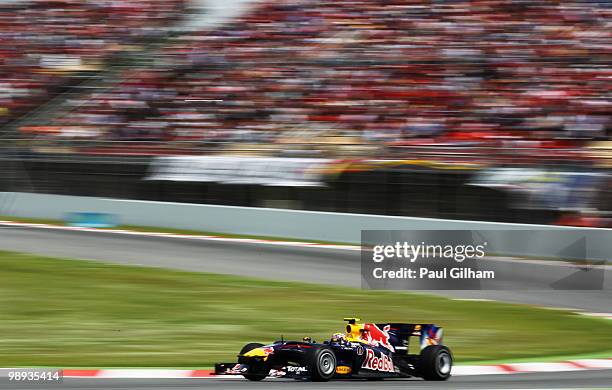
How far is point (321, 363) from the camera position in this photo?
5.58m

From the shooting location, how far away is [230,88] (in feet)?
58.3

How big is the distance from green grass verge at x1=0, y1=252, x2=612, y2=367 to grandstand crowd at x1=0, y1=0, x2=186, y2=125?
28.2 ft

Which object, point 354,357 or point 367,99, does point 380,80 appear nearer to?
point 367,99

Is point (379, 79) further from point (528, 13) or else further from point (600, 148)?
point (600, 148)

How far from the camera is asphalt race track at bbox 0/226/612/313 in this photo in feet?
35.0

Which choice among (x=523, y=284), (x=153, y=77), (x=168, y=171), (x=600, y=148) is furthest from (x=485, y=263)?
(x=153, y=77)

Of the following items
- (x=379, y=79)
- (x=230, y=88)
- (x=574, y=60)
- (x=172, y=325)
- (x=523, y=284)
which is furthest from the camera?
(x=230, y=88)

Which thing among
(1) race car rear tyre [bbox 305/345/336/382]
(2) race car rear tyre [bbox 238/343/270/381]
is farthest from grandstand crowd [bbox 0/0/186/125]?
(1) race car rear tyre [bbox 305/345/336/382]

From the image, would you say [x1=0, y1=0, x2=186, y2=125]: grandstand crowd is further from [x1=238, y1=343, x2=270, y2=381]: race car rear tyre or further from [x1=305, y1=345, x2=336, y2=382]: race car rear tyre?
[x1=305, y1=345, x2=336, y2=382]: race car rear tyre

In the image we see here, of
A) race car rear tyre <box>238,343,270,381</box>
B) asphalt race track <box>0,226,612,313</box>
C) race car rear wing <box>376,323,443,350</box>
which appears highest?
asphalt race track <box>0,226,612,313</box>

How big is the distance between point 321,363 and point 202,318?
11.7 ft

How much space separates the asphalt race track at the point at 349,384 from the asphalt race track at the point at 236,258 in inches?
141

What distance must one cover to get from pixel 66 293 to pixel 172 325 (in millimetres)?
2239

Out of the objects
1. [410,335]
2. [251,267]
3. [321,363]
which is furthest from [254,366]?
[251,267]
